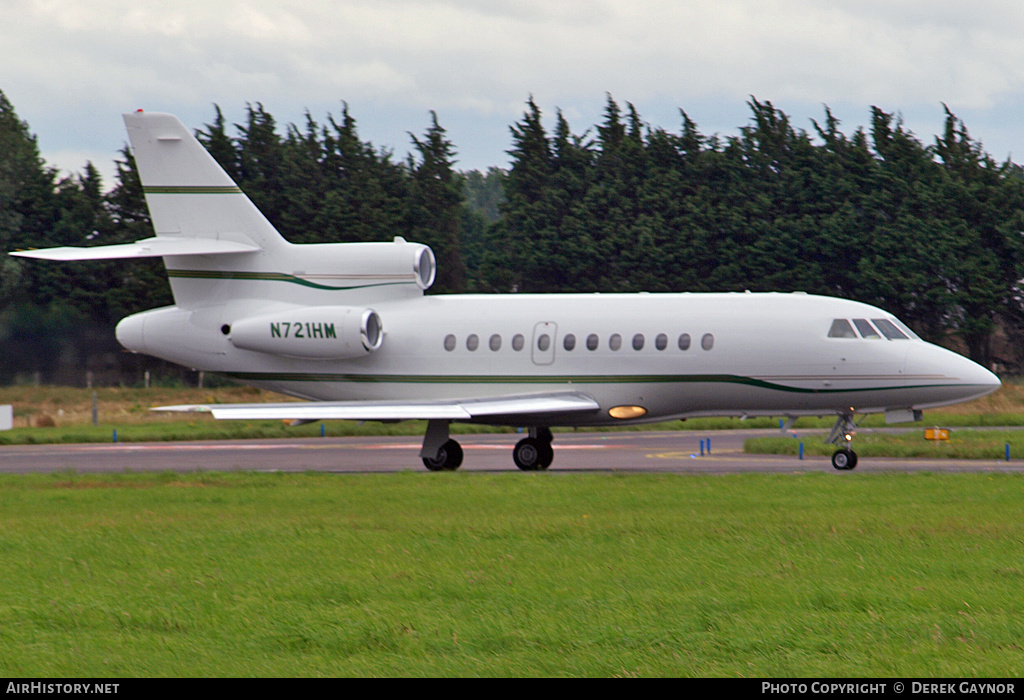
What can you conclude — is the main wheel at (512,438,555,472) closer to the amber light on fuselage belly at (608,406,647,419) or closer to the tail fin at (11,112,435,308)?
the amber light on fuselage belly at (608,406,647,419)

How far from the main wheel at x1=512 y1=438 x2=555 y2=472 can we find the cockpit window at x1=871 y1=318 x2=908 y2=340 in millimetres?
7017

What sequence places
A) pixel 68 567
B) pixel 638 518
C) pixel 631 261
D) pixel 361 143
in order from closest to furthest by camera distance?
1. pixel 68 567
2. pixel 638 518
3. pixel 631 261
4. pixel 361 143

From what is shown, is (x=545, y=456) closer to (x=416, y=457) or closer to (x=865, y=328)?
(x=416, y=457)

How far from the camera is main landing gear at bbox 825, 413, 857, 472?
22609 millimetres

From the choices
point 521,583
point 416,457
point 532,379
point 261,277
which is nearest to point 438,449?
point 532,379

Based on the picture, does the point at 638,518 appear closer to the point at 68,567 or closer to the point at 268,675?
the point at 68,567

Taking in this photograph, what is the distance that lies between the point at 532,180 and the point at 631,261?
1075cm

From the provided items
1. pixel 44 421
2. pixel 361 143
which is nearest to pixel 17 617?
pixel 44 421

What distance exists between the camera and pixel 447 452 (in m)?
24.9

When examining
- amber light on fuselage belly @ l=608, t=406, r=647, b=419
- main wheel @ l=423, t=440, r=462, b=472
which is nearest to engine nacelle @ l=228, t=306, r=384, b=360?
main wheel @ l=423, t=440, r=462, b=472

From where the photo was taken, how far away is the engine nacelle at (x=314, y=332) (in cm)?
2586

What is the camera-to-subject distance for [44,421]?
4191 cm

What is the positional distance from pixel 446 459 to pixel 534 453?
181 cm

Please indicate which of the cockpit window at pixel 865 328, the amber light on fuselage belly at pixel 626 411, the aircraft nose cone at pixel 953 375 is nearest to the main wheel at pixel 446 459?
the amber light on fuselage belly at pixel 626 411
